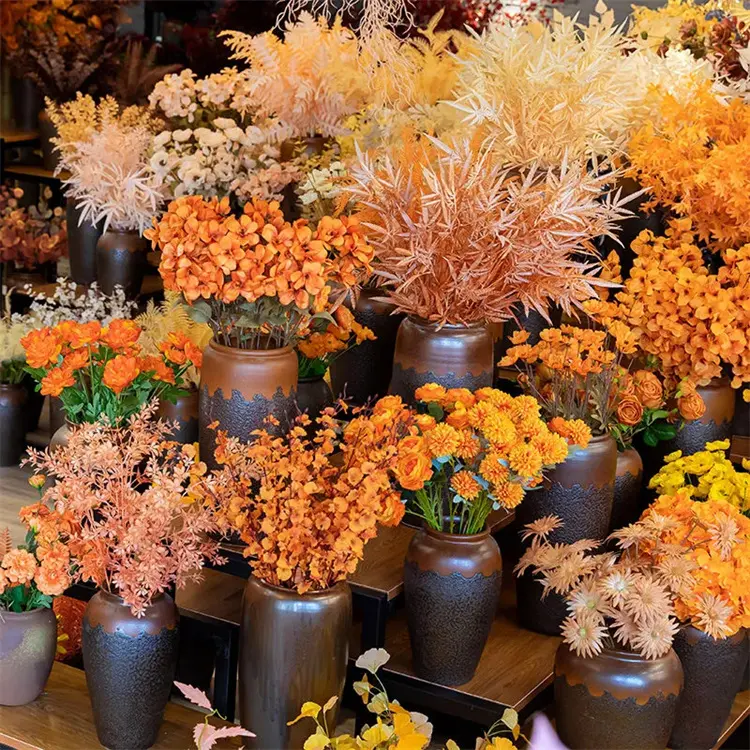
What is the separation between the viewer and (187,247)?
79.6 inches

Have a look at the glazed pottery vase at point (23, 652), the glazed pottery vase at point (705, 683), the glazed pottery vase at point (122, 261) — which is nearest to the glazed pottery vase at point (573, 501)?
the glazed pottery vase at point (705, 683)

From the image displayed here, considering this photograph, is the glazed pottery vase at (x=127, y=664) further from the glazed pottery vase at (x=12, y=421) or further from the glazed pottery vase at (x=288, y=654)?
the glazed pottery vase at (x=12, y=421)

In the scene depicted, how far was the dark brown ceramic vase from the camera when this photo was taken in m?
1.94

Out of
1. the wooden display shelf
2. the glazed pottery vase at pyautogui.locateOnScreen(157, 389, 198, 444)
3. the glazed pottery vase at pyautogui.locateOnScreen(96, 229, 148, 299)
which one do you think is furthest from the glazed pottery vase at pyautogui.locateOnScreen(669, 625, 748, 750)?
the glazed pottery vase at pyautogui.locateOnScreen(96, 229, 148, 299)

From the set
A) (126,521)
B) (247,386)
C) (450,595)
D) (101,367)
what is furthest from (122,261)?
(450,595)

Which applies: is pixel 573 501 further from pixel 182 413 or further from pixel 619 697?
pixel 182 413

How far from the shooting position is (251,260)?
6.65 ft

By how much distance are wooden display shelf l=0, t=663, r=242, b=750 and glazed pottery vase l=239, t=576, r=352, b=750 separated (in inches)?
5.4

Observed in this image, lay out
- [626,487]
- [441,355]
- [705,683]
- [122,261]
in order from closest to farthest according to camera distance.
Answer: [705,683] → [441,355] → [626,487] → [122,261]

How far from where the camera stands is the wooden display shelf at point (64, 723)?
2053 mm

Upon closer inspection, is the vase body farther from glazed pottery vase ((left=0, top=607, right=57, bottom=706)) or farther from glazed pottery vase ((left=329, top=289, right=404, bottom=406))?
glazed pottery vase ((left=0, top=607, right=57, bottom=706))

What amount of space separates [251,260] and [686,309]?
92 centimetres

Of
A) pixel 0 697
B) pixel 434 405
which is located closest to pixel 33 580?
pixel 0 697

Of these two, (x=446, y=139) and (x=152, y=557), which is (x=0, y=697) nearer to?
(x=152, y=557)
